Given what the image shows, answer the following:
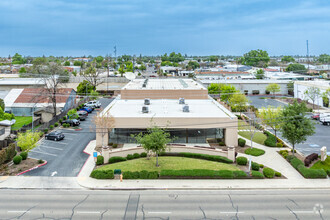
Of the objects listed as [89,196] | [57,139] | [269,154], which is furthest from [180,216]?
[57,139]

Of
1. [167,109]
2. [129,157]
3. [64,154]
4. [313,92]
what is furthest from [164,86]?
[313,92]

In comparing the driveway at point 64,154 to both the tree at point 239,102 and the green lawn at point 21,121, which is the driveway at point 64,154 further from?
the tree at point 239,102

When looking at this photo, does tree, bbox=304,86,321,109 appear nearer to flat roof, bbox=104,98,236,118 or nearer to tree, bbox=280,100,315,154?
flat roof, bbox=104,98,236,118

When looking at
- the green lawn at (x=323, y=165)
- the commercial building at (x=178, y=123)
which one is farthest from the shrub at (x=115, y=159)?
the green lawn at (x=323, y=165)

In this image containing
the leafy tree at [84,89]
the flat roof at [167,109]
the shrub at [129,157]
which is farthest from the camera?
the leafy tree at [84,89]

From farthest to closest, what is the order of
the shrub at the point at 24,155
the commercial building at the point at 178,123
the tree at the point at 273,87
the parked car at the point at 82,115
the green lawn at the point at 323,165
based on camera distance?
Result: the tree at the point at 273,87 → the parked car at the point at 82,115 → the commercial building at the point at 178,123 → the shrub at the point at 24,155 → the green lawn at the point at 323,165

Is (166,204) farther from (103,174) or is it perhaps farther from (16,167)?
(16,167)
